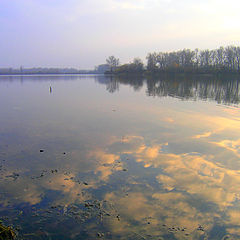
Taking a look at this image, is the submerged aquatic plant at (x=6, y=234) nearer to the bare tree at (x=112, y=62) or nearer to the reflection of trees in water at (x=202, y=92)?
the reflection of trees in water at (x=202, y=92)

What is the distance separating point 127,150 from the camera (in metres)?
10.8

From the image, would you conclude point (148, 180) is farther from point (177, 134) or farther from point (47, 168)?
point (177, 134)

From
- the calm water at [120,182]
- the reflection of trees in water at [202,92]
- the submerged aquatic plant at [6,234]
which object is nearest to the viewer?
the submerged aquatic plant at [6,234]

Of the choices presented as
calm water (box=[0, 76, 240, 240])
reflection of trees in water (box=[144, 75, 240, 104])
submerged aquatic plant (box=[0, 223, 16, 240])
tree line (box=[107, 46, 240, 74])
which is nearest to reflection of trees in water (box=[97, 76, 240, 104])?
reflection of trees in water (box=[144, 75, 240, 104])

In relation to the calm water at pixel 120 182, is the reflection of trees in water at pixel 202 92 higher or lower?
higher

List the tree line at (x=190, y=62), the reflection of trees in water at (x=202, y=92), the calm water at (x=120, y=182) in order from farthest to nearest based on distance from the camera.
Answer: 1. the tree line at (x=190, y=62)
2. the reflection of trees in water at (x=202, y=92)
3. the calm water at (x=120, y=182)

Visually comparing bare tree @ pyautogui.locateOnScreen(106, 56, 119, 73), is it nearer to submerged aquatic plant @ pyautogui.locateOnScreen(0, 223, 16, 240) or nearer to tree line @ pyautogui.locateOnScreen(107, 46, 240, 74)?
tree line @ pyautogui.locateOnScreen(107, 46, 240, 74)

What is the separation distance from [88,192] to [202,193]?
3.74 metres

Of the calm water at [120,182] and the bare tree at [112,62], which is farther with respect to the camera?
the bare tree at [112,62]

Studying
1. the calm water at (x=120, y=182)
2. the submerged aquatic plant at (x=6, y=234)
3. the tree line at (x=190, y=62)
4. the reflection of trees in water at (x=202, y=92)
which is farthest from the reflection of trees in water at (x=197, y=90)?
the tree line at (x=190, y=62)

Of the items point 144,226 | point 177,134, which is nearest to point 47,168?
point 144,226

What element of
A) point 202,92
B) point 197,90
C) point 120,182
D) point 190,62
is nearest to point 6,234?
point 120,182

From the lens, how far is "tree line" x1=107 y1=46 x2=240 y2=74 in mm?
107688

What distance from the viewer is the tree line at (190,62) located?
107688mm
